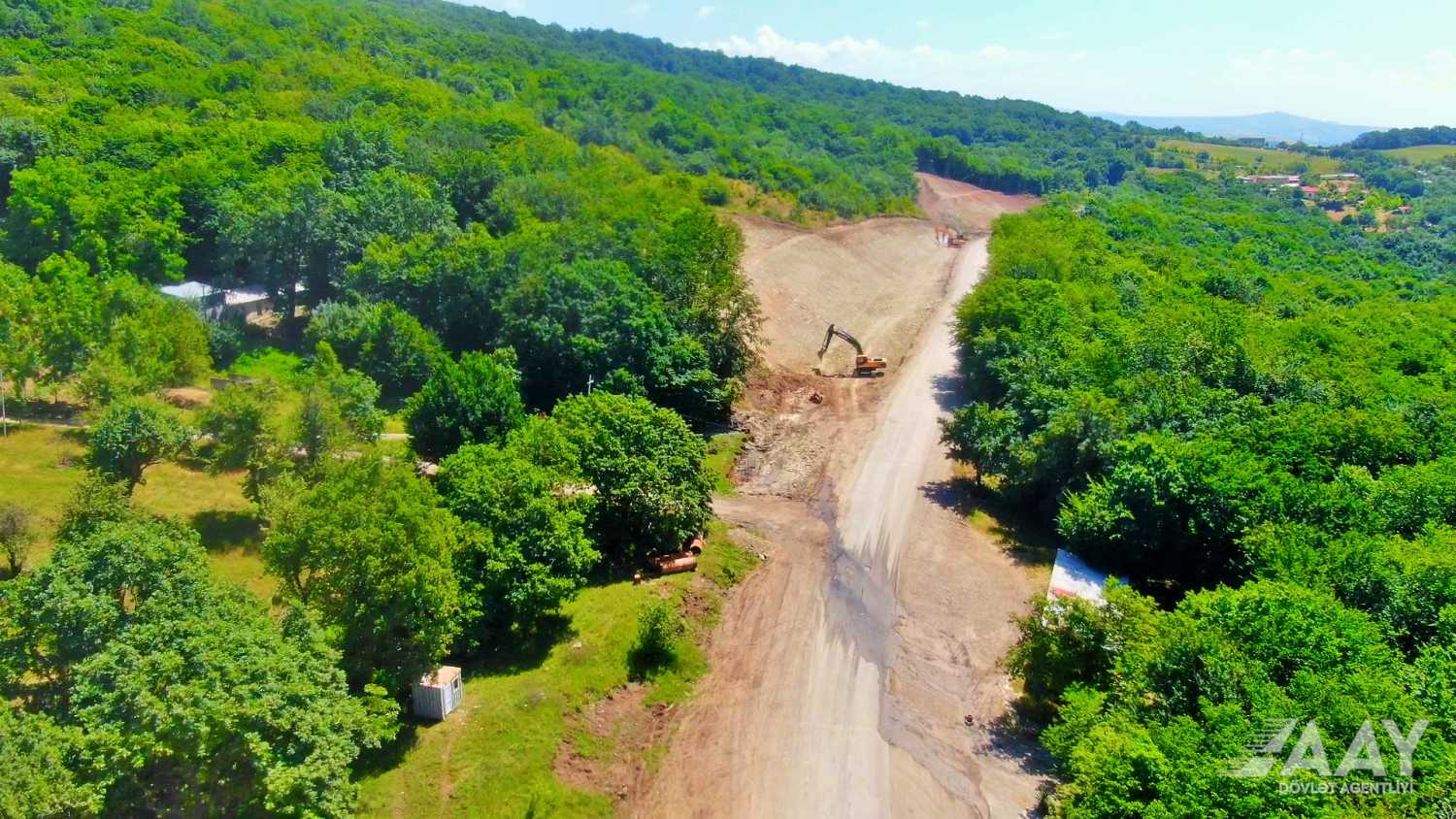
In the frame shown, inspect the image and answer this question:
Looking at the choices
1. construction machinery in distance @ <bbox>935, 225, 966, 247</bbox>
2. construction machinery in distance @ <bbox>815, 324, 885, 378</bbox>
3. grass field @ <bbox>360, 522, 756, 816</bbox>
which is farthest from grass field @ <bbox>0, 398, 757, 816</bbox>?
construction machinery in distance @ <bbox>935, 225, 966, 247</bbox>

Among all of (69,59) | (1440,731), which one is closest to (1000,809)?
(1440,731)

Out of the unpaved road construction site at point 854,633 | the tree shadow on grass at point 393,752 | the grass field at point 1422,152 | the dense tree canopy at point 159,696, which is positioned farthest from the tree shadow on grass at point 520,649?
the grass field at point 1422,152

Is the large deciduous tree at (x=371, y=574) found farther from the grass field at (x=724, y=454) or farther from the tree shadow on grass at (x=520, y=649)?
the grass field at (x=724, y=454)

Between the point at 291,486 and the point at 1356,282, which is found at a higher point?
the point at 1356,282

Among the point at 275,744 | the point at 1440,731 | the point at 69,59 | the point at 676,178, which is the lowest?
the point at 275,744

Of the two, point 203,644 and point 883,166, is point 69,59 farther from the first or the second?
point 883,166

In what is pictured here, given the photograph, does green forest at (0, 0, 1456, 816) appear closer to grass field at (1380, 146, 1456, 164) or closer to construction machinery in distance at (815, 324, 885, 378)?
construction machinery in distance at (815, 324, 885, 378)

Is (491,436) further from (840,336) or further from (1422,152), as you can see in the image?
(1422,152)

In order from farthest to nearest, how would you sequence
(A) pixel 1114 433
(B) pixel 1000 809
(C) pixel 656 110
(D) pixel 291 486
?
(C) pixel 656 110
(A) pixel 1114 433
(D) pixel 291 486
(B) pixel 1000 809
